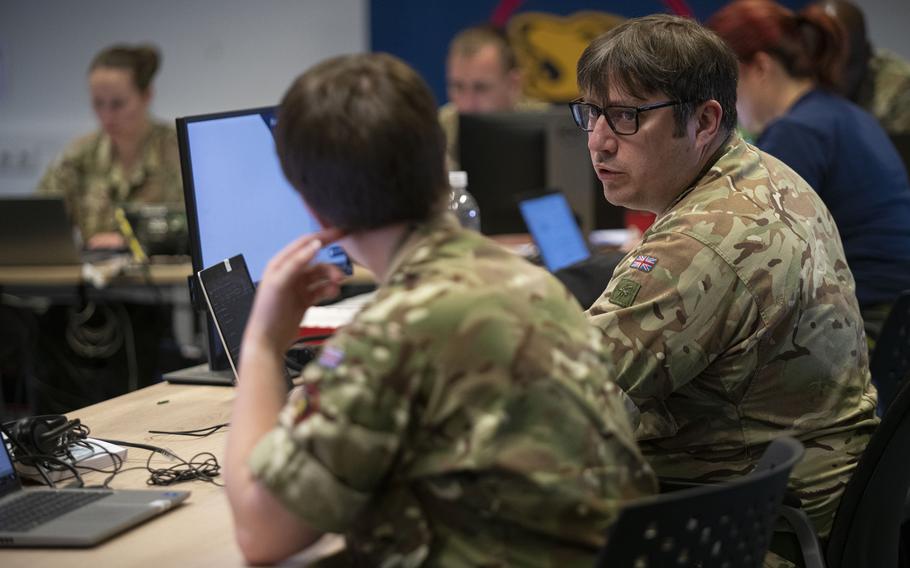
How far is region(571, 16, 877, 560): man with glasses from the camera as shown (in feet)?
5.24

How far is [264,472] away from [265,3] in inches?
211

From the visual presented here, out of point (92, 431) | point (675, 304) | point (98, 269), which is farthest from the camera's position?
point (98, 269)

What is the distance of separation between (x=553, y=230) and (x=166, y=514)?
2.08 meters

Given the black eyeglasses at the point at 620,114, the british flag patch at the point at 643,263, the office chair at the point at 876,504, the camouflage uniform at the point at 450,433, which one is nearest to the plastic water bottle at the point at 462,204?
the black eyeglasses at the point at 620,114

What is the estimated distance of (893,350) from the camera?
233 cm

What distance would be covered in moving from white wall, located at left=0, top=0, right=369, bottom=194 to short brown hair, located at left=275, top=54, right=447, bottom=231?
508 cm

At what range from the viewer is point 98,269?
3.92 m

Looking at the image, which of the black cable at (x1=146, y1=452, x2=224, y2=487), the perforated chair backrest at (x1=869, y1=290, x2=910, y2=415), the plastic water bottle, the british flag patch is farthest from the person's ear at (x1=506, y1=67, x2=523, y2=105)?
the black cable at (x1=146, y1=452, x2=224, y2=487)

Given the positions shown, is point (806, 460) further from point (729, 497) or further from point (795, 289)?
point (729, 497)

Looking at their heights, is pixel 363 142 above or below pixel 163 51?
above

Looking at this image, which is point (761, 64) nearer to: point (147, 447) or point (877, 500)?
point (877, 500)

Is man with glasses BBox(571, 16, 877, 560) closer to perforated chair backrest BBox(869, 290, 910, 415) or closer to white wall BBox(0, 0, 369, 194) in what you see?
perforated chair backrest BBox(869, 290, 910, 415)

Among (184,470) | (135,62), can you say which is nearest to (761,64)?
(184,470)

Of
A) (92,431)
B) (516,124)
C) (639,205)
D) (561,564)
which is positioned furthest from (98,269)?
(561,564)
